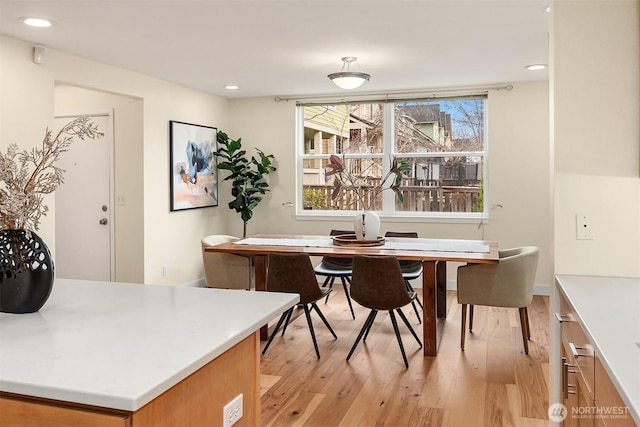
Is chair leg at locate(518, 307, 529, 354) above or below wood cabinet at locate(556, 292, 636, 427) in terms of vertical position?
below

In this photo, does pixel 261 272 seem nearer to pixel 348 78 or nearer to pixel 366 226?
pixel 366 226

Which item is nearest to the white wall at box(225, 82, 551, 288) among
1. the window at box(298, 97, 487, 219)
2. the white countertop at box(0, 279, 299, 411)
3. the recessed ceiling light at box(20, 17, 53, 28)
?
the window at box(298, 97, 487, 219)

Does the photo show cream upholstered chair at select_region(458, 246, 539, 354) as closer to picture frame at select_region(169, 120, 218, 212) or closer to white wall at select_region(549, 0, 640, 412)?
white wall at select_region(549, 0, 640, 412)

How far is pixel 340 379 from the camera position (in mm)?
3441

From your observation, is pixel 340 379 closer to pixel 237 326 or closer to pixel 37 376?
pixel 237 326

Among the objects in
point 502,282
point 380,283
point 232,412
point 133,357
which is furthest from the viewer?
point 502,282

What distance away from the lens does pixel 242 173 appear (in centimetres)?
645

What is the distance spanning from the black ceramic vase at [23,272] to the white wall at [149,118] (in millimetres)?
2730

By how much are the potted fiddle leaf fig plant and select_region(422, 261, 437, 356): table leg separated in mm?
3086

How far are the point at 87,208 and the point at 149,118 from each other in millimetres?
1159

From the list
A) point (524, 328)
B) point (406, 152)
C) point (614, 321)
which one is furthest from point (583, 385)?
point (406, 152)

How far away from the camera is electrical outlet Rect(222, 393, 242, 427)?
1455mm

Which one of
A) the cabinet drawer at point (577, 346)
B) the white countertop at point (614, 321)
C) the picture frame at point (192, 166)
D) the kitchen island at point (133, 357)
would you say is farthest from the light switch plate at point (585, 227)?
the picture frame at point (192, 166)

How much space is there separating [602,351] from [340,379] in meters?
2.29
